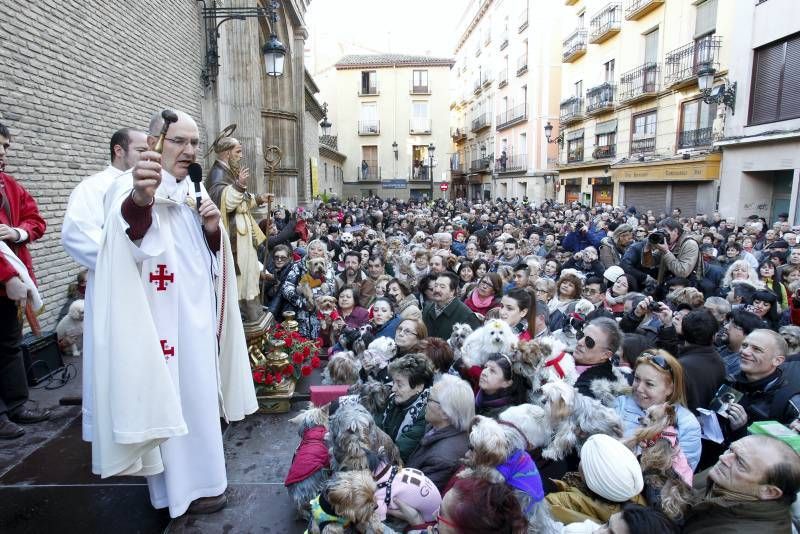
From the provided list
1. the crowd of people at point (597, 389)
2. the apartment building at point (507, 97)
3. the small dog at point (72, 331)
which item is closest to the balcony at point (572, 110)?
the apartment building at point (507, 97)

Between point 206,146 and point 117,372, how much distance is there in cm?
1009

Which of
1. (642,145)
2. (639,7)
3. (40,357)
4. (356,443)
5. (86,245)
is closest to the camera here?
(356,443)

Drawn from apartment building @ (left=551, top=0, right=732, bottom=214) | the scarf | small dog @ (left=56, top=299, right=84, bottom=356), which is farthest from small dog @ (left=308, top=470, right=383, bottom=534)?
apartment building @ (left=551, top=0, right=732, bottom=214)

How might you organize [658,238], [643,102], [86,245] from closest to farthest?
1. [86,245]
2. [658,238]
3. [643,102]

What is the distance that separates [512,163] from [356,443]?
120 feet

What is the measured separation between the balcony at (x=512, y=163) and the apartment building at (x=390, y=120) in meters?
6.96

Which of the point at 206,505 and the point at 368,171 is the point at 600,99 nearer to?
the point at 368,171

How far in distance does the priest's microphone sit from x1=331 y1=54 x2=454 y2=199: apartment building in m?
41.8

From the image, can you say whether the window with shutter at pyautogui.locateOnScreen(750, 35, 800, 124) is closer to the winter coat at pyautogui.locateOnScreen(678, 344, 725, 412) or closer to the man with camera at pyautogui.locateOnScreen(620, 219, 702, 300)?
the man with camera at pyautogui.locateOnScreen(620, 219, 702, 300)

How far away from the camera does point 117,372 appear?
7.43 feet

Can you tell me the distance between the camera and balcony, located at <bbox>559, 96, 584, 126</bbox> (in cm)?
2622

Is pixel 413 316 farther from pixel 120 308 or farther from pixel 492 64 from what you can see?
pixel 492 64

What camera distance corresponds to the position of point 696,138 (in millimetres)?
17203

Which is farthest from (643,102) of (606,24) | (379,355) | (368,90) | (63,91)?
(368,90)
